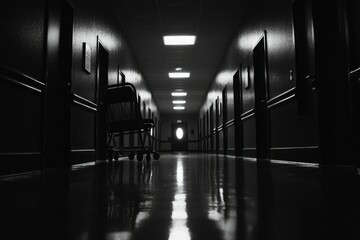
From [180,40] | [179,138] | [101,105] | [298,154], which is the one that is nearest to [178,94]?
[180,40]

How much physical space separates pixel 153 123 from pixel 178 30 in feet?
10.3

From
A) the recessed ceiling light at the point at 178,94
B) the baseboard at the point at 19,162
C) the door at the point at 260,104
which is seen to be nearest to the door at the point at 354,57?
the baseboard at the point at 19,162

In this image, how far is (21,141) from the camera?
254cm

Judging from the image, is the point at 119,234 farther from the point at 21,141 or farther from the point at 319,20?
the point at 319,20

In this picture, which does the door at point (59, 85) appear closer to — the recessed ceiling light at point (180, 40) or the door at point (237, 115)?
the recessed ceiling light at point (180, 40)

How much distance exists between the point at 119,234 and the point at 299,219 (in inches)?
14.1

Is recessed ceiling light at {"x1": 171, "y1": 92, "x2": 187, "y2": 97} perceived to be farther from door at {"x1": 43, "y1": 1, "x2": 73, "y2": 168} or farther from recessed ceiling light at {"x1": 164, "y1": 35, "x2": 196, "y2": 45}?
door at {"x1": 43, "y1": 1, "x2": 73, "y2": 168}

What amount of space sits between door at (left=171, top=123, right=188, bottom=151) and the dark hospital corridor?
1466 centimetres

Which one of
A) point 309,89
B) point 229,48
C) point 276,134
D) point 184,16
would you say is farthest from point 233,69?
point 309,89

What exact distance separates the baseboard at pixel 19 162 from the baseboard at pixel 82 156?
1.06 metres

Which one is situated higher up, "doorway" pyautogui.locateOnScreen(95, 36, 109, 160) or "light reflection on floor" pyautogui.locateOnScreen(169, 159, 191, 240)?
"doorway" pyautogui.locateOnScreen(95, 36, 109, 160)

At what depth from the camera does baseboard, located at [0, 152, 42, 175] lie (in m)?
2.21

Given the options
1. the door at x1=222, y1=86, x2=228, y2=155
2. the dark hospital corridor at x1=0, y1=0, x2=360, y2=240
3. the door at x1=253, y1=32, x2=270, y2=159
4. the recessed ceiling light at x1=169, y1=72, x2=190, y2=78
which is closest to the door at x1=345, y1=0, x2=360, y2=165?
the dark hospital corridor at x1=0, y1=0, x2=360, y2=240

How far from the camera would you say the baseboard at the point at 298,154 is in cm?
324
